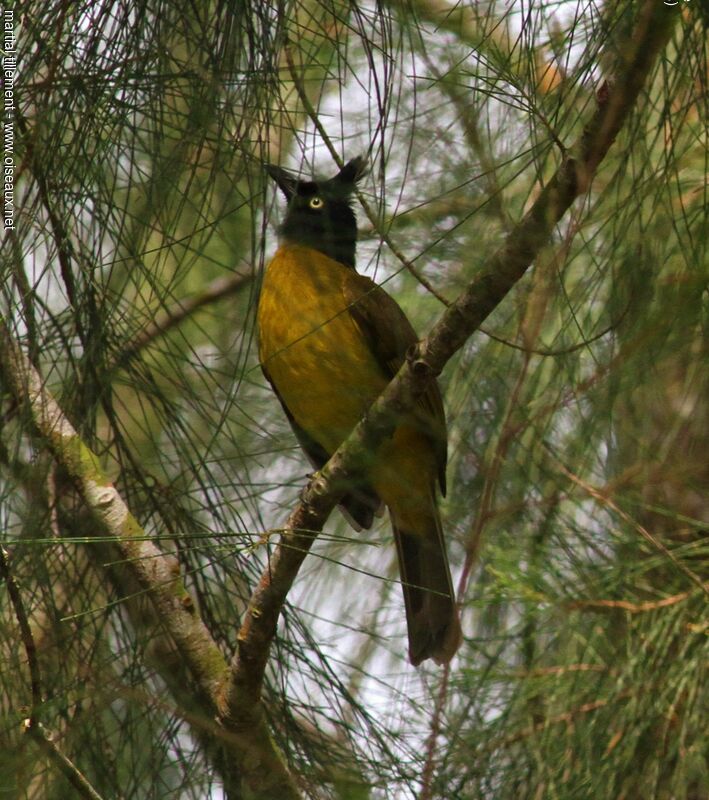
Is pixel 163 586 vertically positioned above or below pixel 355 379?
below

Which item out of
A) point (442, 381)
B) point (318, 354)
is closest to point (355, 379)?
point (318, 354)

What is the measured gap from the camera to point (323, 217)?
173 inches

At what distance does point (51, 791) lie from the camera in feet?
8.91

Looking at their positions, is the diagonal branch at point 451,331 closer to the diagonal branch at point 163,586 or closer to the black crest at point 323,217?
the diagonal branch at point 163,586

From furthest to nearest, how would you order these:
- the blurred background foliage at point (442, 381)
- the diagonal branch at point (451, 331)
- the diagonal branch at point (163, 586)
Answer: the diagonal branch at point (163, 586), the blurred background foliage at point (442, 381), the diagonal branch at point (451, 331)

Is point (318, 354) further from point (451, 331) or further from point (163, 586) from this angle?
point (451, 331)

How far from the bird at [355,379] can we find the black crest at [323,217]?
0.03ft

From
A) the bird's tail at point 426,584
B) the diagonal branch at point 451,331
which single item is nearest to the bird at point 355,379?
the bird's tail at point 426,584

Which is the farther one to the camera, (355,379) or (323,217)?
(323,217)

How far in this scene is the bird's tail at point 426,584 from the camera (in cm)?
398

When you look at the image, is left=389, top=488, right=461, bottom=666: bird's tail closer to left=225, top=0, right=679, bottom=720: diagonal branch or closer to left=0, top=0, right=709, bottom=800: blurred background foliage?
left=0, top=0, right=709, bottom=800: blurred background foliage

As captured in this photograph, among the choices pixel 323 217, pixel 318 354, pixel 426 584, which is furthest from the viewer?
pixel 323 217

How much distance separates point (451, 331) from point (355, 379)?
58.7 inches

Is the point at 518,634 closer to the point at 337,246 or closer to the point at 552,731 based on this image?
the point at 552,731
